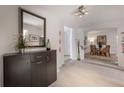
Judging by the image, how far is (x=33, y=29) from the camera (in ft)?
11.3

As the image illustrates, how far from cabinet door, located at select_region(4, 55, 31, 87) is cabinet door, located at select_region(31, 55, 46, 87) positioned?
0.16 m

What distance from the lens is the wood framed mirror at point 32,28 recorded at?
293cm

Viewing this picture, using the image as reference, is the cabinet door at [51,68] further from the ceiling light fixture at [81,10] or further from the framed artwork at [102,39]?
the framed artwork at [102,39]

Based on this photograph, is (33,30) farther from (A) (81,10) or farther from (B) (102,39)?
(B) (102,39)

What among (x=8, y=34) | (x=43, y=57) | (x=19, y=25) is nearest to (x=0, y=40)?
(x=8, y=34)

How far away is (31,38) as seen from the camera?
331 centimetres

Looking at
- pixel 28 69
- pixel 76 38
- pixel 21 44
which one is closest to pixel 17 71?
pixel 28 69

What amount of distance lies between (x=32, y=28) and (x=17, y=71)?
144cm

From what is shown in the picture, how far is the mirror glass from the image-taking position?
3.07m

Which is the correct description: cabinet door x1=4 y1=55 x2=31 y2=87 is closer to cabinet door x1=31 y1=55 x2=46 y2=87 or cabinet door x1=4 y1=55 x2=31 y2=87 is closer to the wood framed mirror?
cabinet door x1=31 y1=55 x2=46 y2=87

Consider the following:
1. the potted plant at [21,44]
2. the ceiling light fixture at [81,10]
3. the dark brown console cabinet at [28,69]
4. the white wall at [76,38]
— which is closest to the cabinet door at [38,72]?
the dark brown console cabinet at [28,69]

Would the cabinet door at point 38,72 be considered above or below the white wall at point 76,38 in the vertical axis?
below
